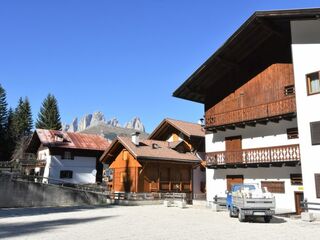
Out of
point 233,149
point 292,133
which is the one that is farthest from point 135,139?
point 292,133

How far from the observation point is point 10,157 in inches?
2501

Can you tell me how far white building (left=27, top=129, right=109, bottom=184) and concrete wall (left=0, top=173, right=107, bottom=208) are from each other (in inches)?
444

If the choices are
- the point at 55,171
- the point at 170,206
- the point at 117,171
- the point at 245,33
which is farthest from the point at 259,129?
the point at 55,171

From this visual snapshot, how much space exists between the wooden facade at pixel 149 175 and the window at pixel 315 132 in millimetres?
16554

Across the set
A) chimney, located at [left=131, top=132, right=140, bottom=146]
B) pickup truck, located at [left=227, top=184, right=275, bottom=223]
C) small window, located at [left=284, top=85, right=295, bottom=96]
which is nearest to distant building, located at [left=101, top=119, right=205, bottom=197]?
chimney, located at [left=131, top=132, right=140, bottom=146]

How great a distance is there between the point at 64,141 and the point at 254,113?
31.6 meters

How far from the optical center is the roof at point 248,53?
23391mm

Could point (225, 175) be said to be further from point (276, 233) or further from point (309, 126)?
point (276, 233)

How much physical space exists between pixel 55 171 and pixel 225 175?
27.0 meters

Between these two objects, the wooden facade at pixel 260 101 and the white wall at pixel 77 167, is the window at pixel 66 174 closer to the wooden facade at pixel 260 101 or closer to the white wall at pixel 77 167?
the white wall at pixel 77 167

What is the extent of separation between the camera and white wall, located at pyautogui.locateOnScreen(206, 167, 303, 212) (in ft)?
75.6

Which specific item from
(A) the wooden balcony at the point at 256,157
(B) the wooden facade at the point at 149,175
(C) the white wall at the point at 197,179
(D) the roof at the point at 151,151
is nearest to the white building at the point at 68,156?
(D) the roof at the point at 151,151

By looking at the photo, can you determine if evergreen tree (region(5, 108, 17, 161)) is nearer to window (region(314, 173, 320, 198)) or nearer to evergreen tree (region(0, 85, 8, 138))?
evergreen tree (region(0, 85, 8, 138))

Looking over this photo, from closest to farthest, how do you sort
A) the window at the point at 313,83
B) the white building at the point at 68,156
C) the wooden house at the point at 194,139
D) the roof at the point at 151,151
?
the window at the point at 313,83
the roof at the point at 151,151
the wooden house at the point at 194,139
the white building at the point at 68,156
